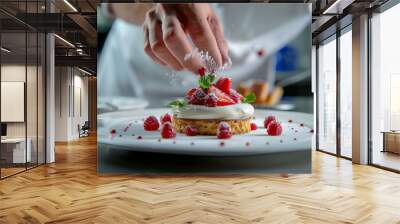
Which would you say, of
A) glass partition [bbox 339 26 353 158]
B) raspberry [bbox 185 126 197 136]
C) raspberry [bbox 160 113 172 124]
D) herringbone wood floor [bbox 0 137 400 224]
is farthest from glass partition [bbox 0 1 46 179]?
glass partition [bbox 339 26 353 158]

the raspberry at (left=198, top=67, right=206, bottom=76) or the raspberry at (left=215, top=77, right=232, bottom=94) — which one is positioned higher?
the raspberry at (left=198, top=67, right=206, bottom=76)

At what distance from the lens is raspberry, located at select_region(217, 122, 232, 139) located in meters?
5.70

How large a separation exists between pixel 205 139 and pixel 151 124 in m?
0.88

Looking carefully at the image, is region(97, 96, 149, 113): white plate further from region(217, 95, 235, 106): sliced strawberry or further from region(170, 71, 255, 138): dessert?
region(217, 95, 235, 106): sliced strawberry

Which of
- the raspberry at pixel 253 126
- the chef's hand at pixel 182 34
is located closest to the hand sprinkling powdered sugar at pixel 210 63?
the chef's hand at pixel 182 34

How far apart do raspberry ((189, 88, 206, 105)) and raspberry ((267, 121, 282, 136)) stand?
1118mm

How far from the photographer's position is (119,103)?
5895 millimetres

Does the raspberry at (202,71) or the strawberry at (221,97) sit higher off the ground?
the raspberry at (202,71)

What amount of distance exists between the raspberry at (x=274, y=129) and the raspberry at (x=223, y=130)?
639 millimetres

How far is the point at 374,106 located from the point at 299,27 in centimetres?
258

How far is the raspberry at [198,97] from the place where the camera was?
5730 millimetres

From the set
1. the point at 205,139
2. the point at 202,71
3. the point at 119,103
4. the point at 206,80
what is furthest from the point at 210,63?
the point at 119,103

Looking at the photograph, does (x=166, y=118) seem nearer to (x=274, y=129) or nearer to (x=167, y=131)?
(x=167, y=131)

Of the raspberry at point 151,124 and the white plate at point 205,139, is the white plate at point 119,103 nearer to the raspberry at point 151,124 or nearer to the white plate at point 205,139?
the white plate at point 205,139
